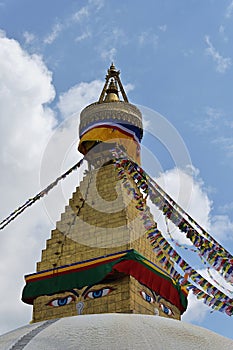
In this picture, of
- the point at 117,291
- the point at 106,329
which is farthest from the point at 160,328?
the point at 117,291

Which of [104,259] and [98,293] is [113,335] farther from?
[104,259]

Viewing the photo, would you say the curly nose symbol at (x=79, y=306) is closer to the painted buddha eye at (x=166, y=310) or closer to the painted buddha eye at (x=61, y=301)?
the painted buddha eye at (x=61, y=301)

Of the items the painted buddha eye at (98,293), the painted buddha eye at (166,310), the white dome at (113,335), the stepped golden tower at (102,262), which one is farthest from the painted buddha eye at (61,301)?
the white dome at (113,335)

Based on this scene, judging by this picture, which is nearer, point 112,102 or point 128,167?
point 128,167

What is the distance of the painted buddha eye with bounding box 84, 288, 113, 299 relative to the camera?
995 centimetres

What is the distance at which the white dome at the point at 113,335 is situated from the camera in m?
5.55

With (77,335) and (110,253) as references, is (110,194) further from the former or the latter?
(77,335)

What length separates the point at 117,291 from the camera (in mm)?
9852

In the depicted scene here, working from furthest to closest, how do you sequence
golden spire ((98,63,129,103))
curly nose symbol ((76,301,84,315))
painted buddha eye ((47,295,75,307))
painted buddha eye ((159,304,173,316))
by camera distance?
1. golden spire ((98,63,129,103))
2. painted buddha eye ((159,304,173,316))
3. painted buddha eye ((47,295,75,307))
4. curly nose symbol ((76,301,84,315))

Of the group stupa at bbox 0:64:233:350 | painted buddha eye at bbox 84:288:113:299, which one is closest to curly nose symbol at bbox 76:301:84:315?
stupa at bbox 0:64:233:350

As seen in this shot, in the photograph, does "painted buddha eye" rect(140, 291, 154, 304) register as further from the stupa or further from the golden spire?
the golden spire

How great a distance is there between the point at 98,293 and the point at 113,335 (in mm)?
4317

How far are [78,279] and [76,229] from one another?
1403mm

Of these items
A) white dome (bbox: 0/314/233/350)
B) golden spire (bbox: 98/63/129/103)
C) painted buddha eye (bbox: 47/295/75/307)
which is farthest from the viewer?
golden spire (bbox: 98/63/129/103)
